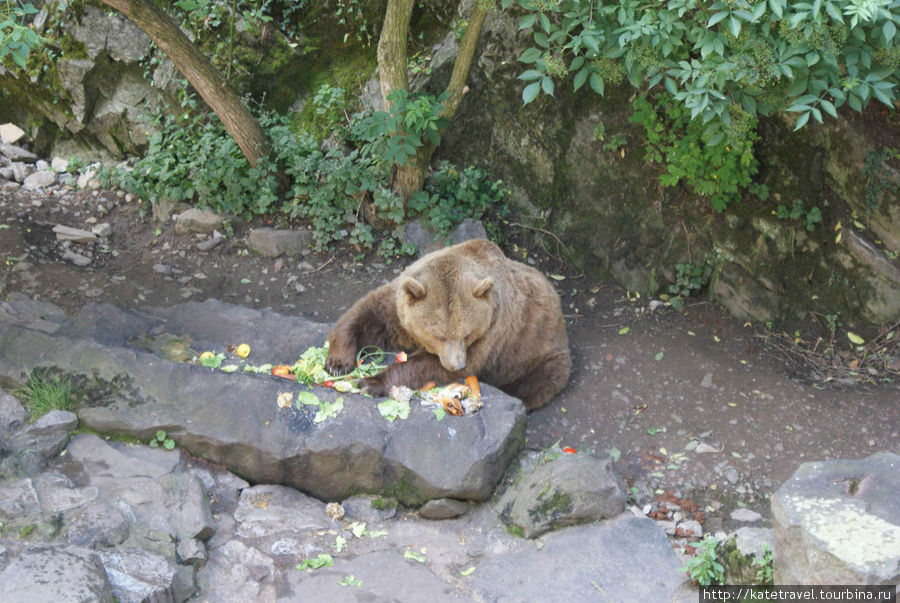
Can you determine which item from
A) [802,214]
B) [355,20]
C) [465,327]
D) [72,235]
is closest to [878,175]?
[802,214]

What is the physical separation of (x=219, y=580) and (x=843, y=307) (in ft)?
15.6

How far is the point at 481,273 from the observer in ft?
16.7

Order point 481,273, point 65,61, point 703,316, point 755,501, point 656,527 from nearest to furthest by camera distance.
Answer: point 656,527 < point 755,501 < point 481,273 < point 703,316 < point 65,61

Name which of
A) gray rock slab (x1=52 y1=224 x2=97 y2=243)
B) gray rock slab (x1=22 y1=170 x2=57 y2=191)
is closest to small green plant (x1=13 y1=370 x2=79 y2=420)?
gray rock slab (x1=52 y1=224 x2=97 y2=243)

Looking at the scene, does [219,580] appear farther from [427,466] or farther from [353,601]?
[427,466]

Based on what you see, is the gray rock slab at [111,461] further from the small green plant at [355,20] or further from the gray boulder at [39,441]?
the small green plant at [355,20]

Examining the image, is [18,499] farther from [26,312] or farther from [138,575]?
[26,312]

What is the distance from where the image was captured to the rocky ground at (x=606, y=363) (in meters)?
4.83

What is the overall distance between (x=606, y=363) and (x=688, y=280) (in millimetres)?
1124

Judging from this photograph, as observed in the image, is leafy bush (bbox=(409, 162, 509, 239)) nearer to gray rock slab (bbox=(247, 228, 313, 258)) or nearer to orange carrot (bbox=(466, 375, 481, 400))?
gray rock slab (bbox=(247, 228, 313, 258))

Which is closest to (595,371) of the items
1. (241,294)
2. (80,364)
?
(241,294)

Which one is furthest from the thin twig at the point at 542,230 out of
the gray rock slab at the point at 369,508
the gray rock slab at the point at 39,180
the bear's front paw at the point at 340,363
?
the gray rock slab at the point at 39,180

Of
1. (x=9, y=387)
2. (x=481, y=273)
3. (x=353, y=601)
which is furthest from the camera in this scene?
(x=481, y=273)

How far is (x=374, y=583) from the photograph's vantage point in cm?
369
